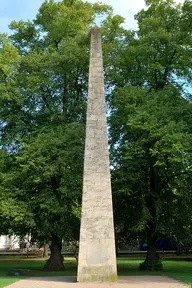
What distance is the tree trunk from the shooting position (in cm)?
2362

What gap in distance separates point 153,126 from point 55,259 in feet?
32.4

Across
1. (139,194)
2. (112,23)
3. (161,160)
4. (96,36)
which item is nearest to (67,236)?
(139,194)

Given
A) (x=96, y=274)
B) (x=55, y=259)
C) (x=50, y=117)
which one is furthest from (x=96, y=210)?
(x=50, y=117)

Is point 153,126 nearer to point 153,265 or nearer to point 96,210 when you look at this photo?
point 96,210

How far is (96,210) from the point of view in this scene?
16.0 meters

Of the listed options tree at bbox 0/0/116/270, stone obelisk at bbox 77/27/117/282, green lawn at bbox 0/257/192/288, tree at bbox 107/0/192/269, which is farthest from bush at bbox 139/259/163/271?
stone obelisk at bbox 77/27/117/282

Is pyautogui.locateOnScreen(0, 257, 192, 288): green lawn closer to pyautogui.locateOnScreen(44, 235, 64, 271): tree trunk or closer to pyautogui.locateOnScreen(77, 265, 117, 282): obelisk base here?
pyautogui.locateOnScreen(44, 235, 64, 271): tree trunk

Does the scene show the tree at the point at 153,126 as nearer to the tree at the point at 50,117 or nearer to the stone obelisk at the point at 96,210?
the tree at the point at 50,117

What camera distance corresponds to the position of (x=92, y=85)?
58.6ft

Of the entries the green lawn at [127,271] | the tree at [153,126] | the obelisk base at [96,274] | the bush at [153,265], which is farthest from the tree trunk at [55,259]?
the obelisk base at [96,274]

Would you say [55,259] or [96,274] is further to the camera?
[55,259]

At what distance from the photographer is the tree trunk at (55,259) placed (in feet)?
77.5

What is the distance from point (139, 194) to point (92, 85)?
7631 millimetres

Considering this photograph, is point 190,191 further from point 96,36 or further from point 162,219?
point 96,36
